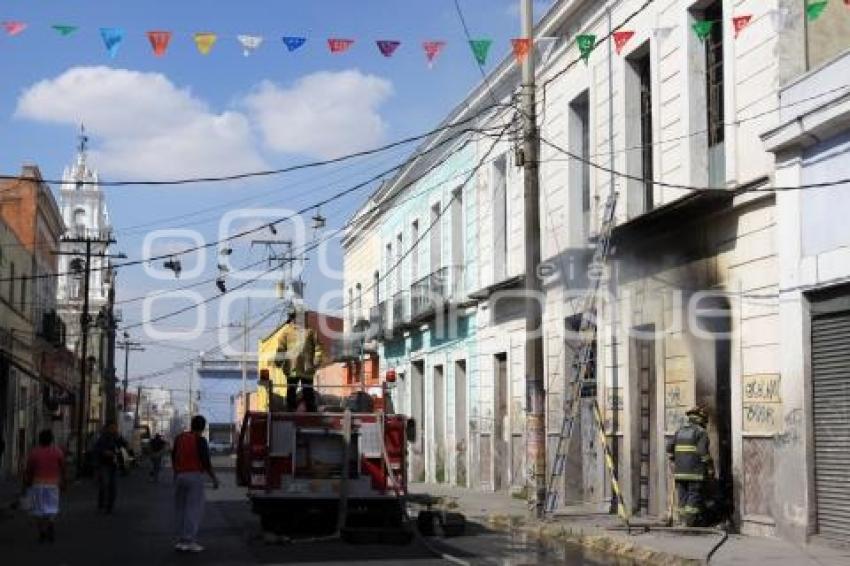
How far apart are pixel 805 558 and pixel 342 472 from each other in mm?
5715

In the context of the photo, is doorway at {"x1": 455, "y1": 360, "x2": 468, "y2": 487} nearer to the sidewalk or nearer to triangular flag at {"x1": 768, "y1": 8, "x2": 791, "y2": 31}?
the sidewalk

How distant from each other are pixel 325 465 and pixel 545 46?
11607 millimetres

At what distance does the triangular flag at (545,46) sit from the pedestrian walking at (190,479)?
37.8 feet

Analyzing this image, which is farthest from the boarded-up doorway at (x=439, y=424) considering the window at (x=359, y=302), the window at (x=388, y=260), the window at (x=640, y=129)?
the window at (x=640, y=129)

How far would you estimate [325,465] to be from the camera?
14867 mm

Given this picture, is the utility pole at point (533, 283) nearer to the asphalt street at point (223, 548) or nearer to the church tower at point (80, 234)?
the asphalt street at point (223, 548)

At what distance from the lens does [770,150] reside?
14.6 m

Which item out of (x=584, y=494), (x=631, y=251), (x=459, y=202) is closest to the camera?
(x=631, y=251)

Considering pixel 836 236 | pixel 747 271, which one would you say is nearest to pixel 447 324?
pixel 747 271

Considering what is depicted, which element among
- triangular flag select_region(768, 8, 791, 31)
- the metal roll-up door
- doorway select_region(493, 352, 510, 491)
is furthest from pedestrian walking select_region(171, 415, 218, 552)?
doorway select_region(493, 352, 510, 491)

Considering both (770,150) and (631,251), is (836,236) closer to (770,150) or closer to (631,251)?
(770,150)

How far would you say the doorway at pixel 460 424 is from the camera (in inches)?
1166

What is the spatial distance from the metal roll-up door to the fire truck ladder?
3639 mm

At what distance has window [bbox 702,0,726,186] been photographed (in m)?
16.7
